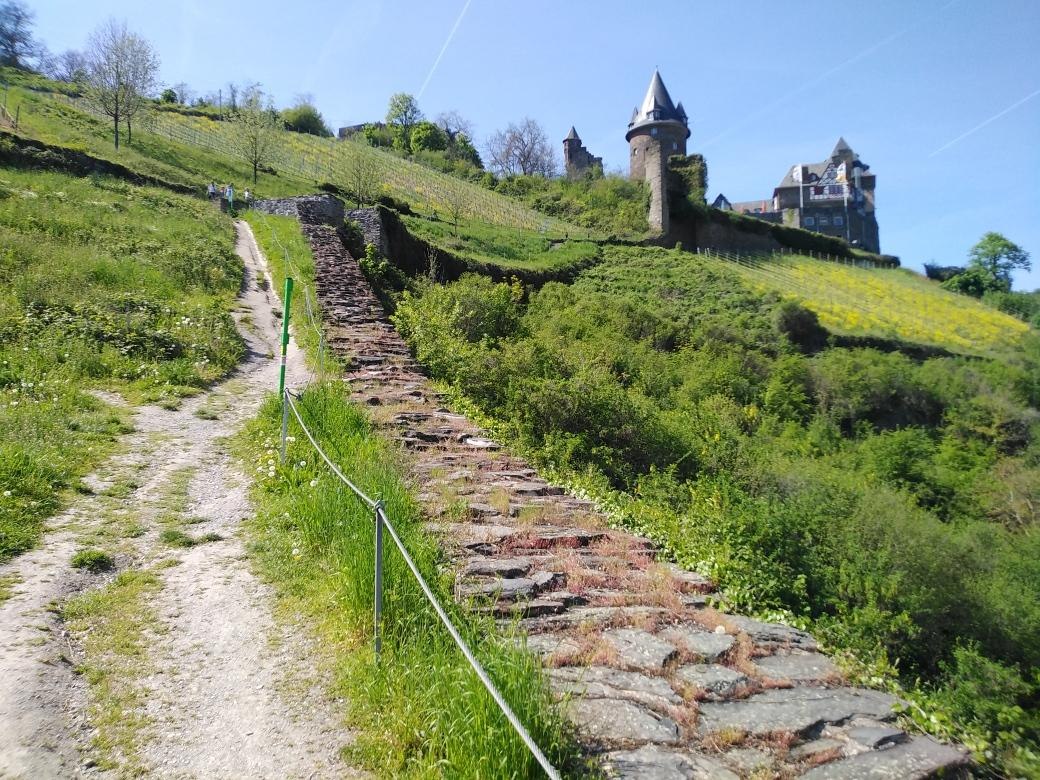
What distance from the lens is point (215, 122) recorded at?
183ft

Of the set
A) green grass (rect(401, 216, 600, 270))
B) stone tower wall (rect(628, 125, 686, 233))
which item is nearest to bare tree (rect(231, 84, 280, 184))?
green grass (rect(401, 216, 600, 270))

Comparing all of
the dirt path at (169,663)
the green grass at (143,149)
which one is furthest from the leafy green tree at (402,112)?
the dirt path at (169,663)

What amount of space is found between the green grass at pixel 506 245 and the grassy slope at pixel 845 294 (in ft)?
5.42

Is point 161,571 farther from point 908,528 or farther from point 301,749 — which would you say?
point 908,528

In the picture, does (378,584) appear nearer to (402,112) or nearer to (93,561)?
(93,561)

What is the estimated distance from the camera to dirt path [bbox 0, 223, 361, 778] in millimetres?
2916

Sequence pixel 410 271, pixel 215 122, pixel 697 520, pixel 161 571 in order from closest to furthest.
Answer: pixel 161 571, pixel 697 520, pixel 410 271, pixel 215 122

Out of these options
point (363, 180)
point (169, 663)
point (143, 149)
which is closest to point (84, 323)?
point (169, 663)

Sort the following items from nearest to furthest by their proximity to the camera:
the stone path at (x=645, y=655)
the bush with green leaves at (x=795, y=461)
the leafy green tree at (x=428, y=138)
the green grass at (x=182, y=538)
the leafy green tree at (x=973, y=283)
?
the stone path at (x=645, y=655) < the green grass at (x=182, y=538) < the bush with green leaves at (x=795, y=461) < the leafy green tree at (x=973, y=283) < the leafy green tree at (x=428, y=138)

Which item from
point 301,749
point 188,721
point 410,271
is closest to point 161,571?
point 188,721

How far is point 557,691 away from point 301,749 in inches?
48.6

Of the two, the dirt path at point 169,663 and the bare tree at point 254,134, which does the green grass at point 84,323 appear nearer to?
the dirt path at point 169,663

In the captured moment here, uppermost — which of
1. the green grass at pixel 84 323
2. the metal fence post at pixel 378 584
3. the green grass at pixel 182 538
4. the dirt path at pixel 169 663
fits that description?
the green grass at pixel 84 323

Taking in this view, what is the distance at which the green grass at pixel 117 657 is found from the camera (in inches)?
117
